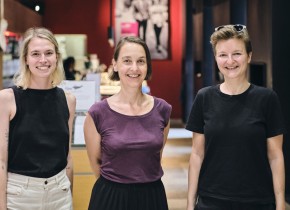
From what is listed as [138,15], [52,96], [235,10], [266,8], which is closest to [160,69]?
[138,15]

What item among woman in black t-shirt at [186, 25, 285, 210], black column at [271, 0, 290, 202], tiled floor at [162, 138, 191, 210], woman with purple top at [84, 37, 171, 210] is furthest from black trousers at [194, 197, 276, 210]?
black column at [271, 0, 290, 202]

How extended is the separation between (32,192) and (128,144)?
0.49m

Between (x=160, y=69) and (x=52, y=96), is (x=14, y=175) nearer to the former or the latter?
(x=52, y=96)

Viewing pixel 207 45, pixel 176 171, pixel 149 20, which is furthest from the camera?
pixel 149 20

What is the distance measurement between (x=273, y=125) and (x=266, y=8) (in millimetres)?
4075

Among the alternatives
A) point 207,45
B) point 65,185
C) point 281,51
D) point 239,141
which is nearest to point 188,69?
point 207,45

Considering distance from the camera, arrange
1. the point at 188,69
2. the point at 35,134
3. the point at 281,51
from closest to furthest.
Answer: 1. the point at 35,134
2. the point at 281,51
3. the point at 188,69

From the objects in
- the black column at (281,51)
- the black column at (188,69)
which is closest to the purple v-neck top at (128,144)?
the black column at (281,51)

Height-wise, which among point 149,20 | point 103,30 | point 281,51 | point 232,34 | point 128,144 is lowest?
point 128,144

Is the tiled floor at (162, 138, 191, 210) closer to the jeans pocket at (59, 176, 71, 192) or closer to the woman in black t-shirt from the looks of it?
the jeans pocket at (59, 176, 71, 192)

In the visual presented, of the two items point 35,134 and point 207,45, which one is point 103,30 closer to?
point 207,45

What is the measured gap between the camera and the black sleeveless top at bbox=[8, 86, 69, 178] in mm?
2371

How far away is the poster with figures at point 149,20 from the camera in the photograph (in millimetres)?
14766

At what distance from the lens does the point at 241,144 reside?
2.28 metres
